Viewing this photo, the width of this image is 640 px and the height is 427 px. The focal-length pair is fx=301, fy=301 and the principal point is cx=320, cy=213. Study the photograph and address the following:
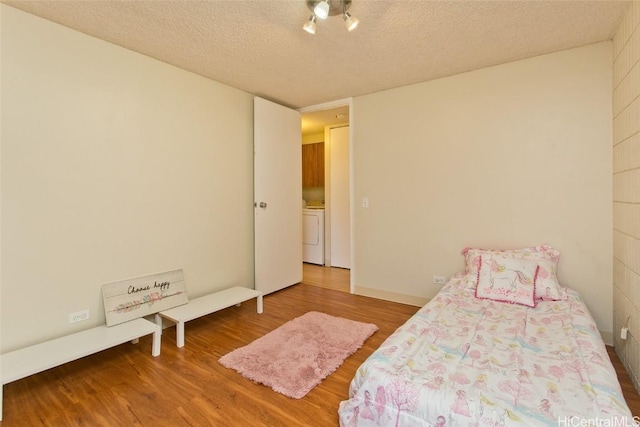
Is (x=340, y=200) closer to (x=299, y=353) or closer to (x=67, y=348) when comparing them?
(x=299, y=353)

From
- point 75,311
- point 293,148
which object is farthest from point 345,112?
point 75,311

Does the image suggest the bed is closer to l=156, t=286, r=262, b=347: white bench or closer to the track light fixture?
l=156, t=286, r=262, b=347: white bench

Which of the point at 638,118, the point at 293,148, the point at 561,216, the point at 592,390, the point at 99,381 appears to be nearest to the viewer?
the point at 592,390

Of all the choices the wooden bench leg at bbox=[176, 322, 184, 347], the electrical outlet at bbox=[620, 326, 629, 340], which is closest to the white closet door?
the wooden bench leg at bbox=[176, 322, 184, 347]

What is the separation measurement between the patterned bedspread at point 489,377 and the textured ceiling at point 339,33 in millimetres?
1996

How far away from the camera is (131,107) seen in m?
2.48

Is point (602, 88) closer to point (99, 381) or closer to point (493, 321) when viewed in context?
point (493, 321)

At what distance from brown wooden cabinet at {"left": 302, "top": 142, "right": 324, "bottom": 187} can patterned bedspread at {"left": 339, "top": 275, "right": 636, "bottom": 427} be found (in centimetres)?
376

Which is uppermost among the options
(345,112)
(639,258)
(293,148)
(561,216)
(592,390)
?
(345,112)

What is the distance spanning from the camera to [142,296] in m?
2.49

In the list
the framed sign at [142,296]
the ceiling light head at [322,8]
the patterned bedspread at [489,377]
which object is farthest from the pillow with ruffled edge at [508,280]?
the framed sign at [142,296]

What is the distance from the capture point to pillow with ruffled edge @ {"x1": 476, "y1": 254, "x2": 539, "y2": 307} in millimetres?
2287

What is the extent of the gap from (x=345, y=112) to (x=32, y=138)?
10.5 ft

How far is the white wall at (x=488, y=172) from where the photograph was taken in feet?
7.93
